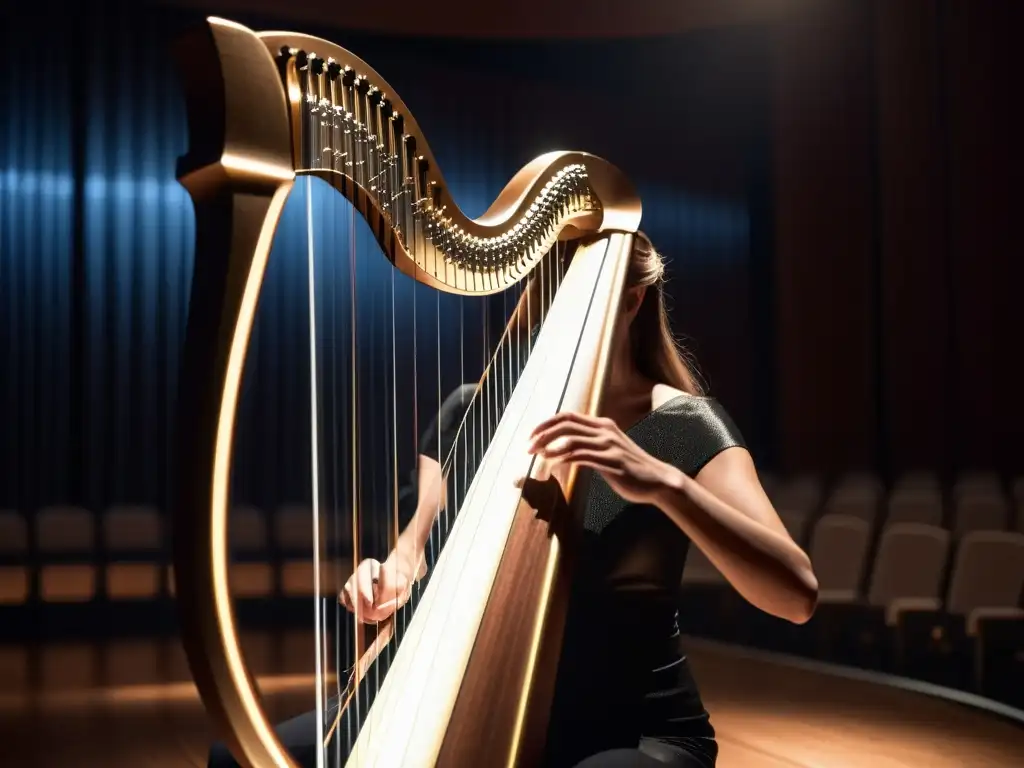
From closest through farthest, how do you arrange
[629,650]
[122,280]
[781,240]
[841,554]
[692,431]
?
1. [629,650]
2. [692,431]
3. [841,554]
4. [122,280]
5. [781,240]

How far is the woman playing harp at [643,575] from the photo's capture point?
1118 millimetres

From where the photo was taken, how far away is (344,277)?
4809mm

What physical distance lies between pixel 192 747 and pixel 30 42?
15.5ft

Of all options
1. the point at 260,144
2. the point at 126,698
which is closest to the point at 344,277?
the point at 126,698

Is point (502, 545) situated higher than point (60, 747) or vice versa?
point (502, 545)

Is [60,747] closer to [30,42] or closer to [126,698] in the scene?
[126,698]

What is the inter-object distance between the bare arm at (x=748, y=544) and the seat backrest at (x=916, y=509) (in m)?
3.62

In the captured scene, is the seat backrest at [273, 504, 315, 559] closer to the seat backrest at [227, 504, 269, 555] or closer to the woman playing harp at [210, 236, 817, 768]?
the seat backrest at [227, 504, 269, 555]

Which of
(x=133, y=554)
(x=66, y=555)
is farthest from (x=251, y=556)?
(x=66, y=555)

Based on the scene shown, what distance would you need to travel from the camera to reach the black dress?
1.18 metres

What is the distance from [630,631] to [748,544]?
163 millimetres

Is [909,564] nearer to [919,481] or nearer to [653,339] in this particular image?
[919,481]

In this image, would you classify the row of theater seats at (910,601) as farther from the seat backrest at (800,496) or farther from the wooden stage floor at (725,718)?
the seat backrest at (800,496)

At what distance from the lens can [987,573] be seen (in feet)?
11.7
